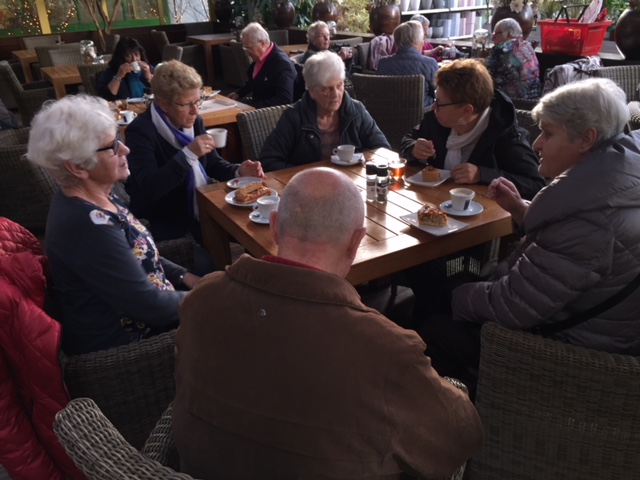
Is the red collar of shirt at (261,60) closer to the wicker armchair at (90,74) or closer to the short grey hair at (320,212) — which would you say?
the wicker armchair at (90,74)

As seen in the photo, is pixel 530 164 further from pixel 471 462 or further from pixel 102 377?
pixel 102 377

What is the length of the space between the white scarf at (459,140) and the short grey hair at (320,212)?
1366 millimetres

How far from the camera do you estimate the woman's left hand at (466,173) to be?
211 centimetres

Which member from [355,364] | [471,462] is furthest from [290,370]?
[471,462]

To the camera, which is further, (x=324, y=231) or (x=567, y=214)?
(x=567, y=214)

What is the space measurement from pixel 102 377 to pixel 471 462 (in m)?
1.04

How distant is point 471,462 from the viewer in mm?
1468

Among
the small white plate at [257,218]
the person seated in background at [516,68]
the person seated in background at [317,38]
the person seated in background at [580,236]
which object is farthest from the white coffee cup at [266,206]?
the person seated in background at [317,38]

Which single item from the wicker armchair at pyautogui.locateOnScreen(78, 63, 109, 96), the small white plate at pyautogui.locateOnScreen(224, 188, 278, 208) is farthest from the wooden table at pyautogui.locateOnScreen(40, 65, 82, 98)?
the small white plate at pyautogui.locateOnScreen(224, 188, 278, 208)

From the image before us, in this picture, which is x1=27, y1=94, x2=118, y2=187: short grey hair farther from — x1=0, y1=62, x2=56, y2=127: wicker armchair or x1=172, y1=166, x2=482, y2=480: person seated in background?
x1=0, y1=62, x2=56, y2=127: wicker armchair

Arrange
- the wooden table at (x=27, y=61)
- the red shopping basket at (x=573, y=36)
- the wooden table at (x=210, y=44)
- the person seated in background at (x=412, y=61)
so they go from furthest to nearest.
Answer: the wooden table at (x=210, y=44) → the wooden table at (x=27, y=61) → the person seated in background at (x=412, y=61) → the red shopping basket at (x=573, y=36)

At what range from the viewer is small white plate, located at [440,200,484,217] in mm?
1841

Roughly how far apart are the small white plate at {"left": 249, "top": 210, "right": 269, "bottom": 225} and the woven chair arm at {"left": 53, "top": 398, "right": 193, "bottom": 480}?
1000mm

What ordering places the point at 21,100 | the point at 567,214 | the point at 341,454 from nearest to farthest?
the point at 341,454 < the point at 567,214 < the point at 21,100
